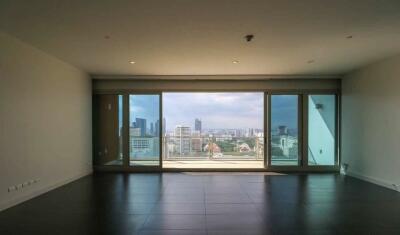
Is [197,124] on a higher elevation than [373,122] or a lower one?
lower

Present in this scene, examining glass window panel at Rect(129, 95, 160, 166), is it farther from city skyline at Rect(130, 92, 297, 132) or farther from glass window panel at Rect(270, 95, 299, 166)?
glass window panel at Rect(270, 95, 299, 166)

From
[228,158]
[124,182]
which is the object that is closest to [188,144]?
[228,158]

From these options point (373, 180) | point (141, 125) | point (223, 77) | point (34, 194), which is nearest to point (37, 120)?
point (34, 194)

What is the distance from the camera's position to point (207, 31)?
4.45m

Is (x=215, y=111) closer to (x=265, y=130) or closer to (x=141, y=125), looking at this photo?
(x=265, y=130)

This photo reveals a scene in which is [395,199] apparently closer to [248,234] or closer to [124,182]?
[248,234]

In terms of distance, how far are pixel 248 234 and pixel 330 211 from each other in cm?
169

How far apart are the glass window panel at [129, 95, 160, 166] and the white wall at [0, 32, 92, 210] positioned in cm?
140

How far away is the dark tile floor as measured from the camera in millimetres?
3828

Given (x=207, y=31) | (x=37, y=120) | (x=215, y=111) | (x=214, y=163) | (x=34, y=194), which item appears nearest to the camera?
(x=207, y=31)

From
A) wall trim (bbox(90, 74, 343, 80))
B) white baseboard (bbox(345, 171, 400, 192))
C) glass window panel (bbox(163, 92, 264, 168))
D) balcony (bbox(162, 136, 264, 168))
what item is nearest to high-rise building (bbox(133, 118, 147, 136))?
wall trim (bbox(90, 74, 343, 80))

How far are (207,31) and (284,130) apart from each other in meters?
5.06

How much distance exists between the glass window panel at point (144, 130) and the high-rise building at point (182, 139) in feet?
5.98

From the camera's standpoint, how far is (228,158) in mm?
10977
